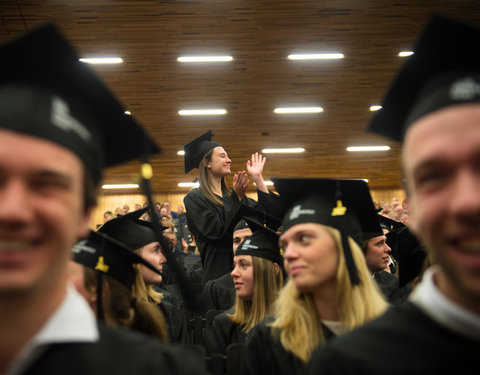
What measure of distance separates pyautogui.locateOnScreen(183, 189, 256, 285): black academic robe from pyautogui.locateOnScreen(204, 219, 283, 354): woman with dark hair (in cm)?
76

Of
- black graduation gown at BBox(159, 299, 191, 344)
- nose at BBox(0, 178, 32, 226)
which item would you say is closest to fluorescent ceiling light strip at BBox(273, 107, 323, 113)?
black graduation gown at BBox(159, 299, 191, 344)

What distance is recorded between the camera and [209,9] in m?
8.06

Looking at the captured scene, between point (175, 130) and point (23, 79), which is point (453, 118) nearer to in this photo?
point (23, 79)

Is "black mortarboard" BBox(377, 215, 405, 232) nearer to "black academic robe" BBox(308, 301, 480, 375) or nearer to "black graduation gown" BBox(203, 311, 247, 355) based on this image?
"black graduation gown" BBox(203, 311, 247, 355)

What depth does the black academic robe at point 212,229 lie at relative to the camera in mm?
4955

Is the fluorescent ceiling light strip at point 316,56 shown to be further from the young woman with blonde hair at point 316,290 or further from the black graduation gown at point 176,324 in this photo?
the young woman with blonde hair at point 316,290

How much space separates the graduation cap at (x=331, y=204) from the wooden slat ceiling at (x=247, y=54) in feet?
19.4

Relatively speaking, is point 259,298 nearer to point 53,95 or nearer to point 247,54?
point 53,95

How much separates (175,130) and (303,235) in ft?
37.1

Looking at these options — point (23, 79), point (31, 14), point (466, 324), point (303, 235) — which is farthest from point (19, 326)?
point (31, 14)

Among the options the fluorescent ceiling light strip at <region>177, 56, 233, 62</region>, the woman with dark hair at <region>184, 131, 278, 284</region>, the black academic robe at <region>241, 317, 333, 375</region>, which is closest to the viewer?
the black academic robe at <region>241, 317, 333, 375</region>

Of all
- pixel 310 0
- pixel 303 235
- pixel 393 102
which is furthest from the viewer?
pixel 310 0

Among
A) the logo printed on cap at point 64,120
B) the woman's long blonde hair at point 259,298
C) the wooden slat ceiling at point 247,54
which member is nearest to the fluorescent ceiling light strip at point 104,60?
the wooden slat ceiling at point 247,54

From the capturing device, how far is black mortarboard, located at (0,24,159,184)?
1190mm
